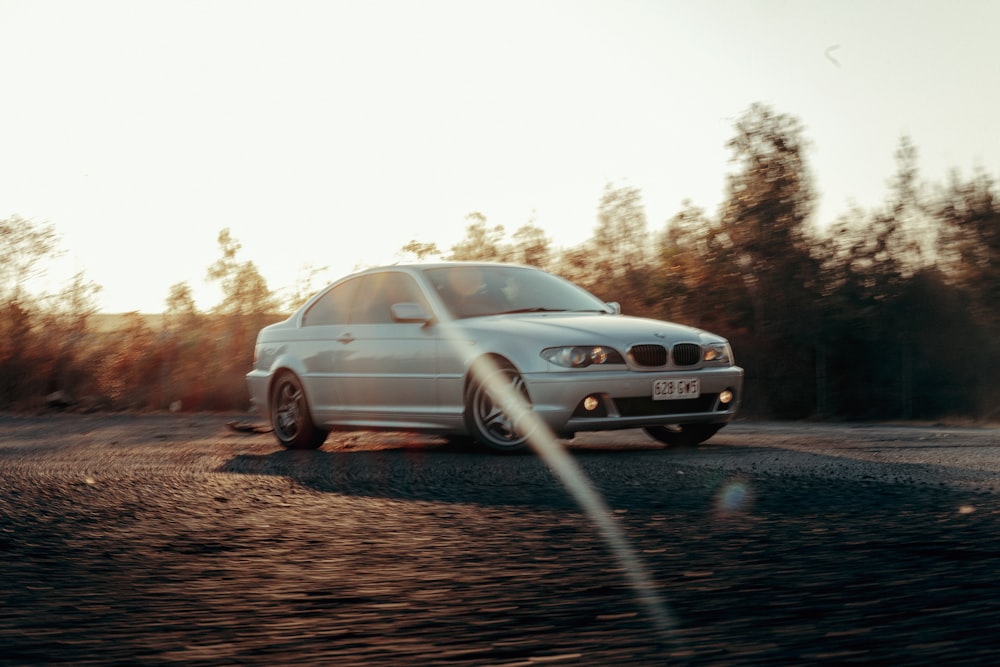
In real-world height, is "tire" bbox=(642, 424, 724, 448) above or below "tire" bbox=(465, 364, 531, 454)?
below

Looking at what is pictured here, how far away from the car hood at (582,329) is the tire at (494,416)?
330mm

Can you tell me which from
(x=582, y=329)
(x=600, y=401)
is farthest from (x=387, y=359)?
(x=600, y=401)

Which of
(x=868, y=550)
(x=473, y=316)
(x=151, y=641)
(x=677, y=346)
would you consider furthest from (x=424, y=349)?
(x=151, y=641)

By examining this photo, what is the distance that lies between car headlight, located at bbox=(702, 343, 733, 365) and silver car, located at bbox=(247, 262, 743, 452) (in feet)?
0.04

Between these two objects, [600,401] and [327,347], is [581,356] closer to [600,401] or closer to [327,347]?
[600,401]

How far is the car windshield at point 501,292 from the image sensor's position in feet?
32.3

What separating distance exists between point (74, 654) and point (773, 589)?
210cm

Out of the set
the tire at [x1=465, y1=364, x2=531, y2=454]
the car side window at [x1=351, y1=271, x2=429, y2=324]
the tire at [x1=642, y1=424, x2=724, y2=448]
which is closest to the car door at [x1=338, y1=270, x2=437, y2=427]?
the car side window at [x1=351, y1=271, x2=429, y2=324]

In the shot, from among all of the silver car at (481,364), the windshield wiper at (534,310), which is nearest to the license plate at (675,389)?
the silver car at (481,364)

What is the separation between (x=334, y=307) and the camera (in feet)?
35.5

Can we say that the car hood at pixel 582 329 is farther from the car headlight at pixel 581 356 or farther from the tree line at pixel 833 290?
the tree line at pixel 833 290

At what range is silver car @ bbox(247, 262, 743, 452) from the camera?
8.88 meters

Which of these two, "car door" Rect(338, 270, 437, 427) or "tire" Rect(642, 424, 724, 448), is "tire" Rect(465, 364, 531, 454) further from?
"tire" Rect(642, 424, 724, 448)

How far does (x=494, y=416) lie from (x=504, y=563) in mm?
4545
